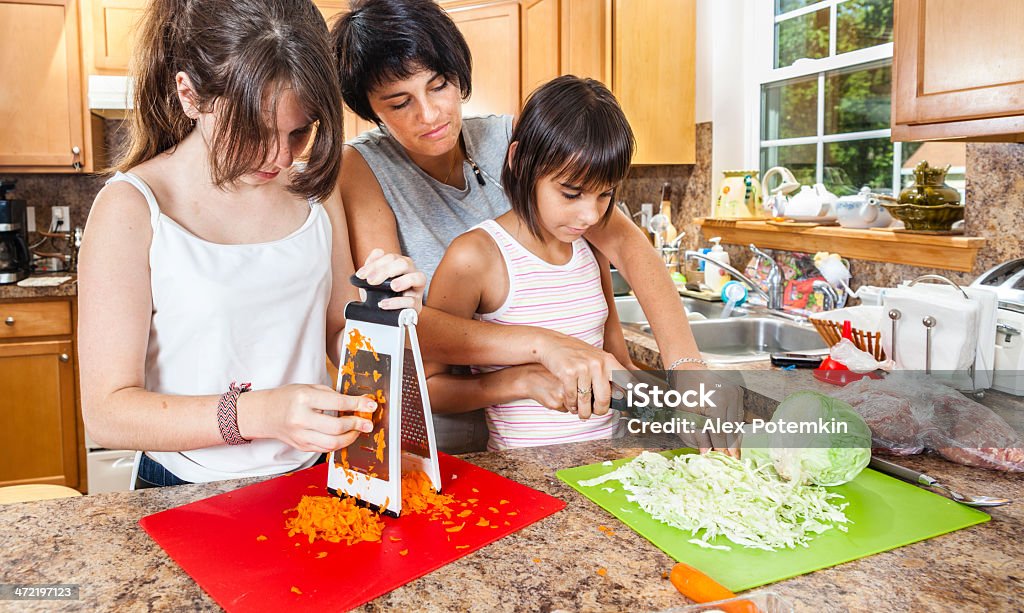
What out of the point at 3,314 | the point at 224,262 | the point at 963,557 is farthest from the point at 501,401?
the point at 3,314

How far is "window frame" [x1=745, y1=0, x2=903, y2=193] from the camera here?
246 cm

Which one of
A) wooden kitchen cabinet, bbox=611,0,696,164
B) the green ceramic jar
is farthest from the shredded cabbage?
wooden kitchen cabinet, bbox=611,0,696,164

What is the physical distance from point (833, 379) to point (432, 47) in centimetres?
94

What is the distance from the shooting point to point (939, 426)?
1.17 metres

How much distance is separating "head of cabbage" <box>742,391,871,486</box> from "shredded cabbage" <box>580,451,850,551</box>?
21mm

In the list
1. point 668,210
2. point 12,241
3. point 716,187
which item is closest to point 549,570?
point 716,187

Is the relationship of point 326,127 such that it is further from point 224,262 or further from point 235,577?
point 235,577

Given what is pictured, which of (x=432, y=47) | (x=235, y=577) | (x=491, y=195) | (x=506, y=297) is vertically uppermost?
(x=432, y=47)

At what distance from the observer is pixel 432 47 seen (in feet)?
4.17

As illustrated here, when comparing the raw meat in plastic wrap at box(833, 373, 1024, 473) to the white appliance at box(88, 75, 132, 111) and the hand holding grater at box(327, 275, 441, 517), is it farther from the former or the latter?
the white appliance at box(88, 75, 132, 111)

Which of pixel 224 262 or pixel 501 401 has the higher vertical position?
pixel 224 262

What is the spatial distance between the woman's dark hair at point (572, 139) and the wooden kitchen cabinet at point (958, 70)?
72cm

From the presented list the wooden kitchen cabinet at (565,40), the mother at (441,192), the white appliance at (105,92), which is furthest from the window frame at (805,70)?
the white appliance at (105,92)

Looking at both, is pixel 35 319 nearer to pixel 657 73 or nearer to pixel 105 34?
pixel 105 34
